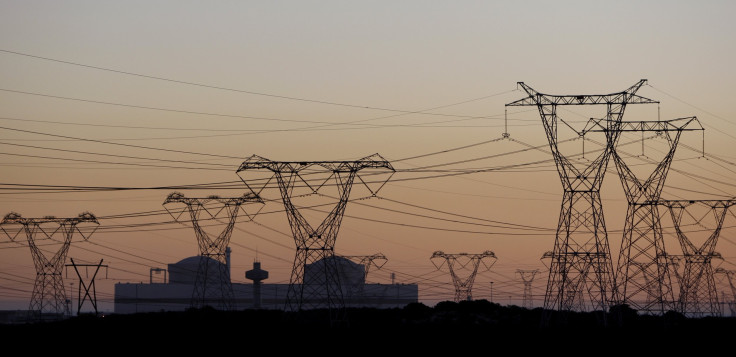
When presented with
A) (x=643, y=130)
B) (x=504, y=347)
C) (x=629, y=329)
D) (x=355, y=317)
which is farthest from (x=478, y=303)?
(x=504, y=347)

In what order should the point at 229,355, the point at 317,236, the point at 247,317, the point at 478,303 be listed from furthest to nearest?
the point at 478,303 < the point at 247,317 < the point at 317,236 < the point at 229,355

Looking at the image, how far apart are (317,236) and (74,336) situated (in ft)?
62.9

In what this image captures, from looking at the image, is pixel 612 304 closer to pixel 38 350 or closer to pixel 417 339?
pixel 417 339

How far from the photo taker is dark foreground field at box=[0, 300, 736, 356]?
68375 mm

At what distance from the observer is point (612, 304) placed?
295 ft

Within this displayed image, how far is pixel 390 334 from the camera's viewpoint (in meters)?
88.4

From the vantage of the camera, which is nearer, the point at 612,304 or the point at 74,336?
the point at 74,336

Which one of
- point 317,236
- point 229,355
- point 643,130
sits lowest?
point 229,355

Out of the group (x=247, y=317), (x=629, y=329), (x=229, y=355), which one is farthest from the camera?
(x=247, y=317)

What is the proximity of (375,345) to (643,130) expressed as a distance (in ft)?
98.0

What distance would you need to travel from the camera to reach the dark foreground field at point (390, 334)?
2692 inches

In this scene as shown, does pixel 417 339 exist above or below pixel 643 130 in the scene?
below

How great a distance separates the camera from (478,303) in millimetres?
128875

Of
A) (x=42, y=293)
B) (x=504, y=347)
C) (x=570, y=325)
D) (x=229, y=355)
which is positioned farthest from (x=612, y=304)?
(x=42, y=293)
